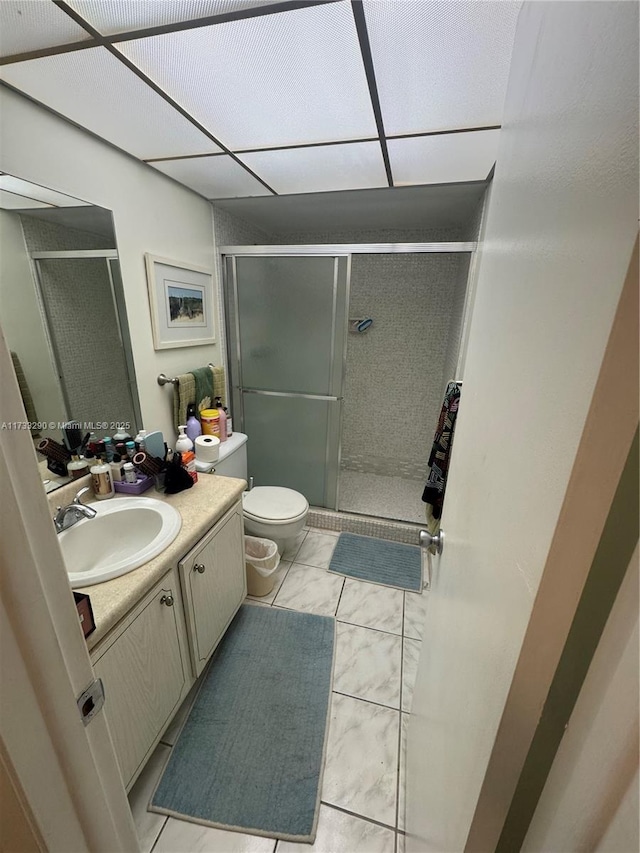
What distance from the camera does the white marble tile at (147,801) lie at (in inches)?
39.7

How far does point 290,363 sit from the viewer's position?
2291 millimetres

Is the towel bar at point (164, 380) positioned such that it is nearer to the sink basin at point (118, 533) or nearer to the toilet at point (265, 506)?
the toilet at point (265, 506)

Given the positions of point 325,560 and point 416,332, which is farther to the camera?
point 416,332

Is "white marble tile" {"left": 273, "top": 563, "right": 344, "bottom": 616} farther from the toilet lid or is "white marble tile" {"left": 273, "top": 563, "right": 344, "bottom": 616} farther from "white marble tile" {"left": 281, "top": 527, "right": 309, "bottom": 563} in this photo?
the toilet lid

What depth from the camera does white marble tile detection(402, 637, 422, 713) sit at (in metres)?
1.38

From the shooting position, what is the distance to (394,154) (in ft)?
4.50

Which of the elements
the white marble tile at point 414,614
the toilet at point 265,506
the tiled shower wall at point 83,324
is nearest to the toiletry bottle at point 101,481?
the tiled shower wall at point 83,324

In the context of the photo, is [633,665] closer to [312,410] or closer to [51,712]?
[51,712]

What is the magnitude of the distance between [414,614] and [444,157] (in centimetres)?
223

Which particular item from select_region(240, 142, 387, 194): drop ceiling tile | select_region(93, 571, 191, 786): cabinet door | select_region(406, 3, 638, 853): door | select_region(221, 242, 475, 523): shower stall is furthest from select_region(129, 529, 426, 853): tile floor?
select_region(240, 142, 387, 194): drop ceiling tile

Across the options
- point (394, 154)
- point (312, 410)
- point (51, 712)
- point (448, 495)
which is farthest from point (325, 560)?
point (394, 154)

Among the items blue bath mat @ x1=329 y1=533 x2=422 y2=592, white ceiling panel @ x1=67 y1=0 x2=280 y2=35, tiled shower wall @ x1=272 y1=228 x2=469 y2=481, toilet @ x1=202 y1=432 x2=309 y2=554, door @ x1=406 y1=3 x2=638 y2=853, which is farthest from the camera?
tiled shower wall @ x1=272 y1=228 x2=469 y2=481

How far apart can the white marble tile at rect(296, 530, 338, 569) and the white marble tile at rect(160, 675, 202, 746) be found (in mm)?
876

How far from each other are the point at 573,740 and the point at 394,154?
1807 mm
